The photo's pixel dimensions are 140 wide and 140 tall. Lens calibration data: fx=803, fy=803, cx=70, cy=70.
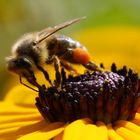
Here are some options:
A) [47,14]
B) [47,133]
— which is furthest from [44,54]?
[47,14]

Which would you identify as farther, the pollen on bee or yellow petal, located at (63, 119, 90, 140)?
the pollen on bee

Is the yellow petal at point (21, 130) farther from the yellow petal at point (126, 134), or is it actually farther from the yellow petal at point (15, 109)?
the yellow petal at point (126, 134)

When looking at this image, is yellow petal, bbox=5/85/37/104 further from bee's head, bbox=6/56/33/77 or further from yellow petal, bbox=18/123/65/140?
yellow petal, bbox=18/123/65/140

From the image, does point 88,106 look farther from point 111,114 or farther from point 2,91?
point 2,91

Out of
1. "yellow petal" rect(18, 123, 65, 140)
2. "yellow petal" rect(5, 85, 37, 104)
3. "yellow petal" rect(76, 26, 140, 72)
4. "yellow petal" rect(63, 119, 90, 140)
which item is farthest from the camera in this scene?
"yellow petal" rect(76, 26, 140, 72)

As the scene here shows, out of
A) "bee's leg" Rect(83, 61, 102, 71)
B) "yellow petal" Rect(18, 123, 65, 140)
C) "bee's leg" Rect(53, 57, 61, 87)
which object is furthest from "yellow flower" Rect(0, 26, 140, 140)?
"bee's leg" Rect(83, 61, 102, 71)

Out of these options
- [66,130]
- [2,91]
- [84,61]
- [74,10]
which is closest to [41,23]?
[74,10]
